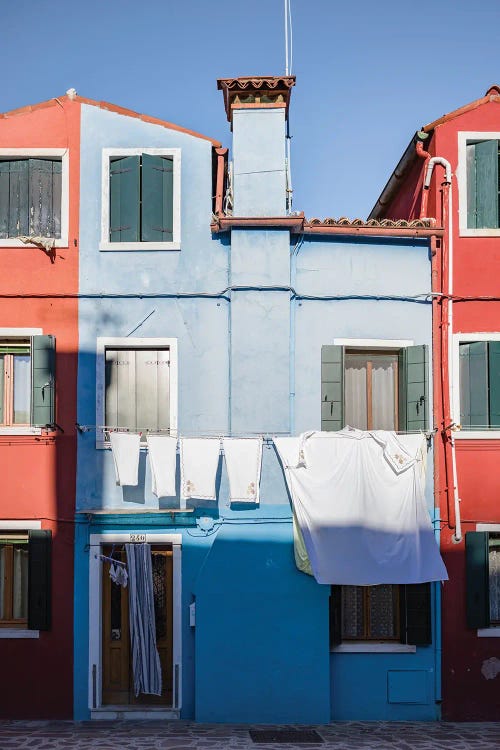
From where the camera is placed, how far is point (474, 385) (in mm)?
13039

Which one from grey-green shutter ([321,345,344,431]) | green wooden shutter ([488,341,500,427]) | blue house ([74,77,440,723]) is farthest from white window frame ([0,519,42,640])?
green wooden shutter ([488,341,500,427])

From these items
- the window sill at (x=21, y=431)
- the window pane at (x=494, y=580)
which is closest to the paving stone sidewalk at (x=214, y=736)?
the window pane at (x=494, y=580)

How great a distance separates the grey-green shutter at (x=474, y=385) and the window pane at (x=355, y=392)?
4.69 feet

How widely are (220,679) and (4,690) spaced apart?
3072 mm

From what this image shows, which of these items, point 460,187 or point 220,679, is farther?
point 460,187

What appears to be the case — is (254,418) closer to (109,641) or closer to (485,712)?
(109,641)

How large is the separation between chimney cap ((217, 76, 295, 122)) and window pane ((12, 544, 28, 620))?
285 inches

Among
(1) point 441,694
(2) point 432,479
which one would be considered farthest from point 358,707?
(2) point 432,479

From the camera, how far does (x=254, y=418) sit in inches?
499

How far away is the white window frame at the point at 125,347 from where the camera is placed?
12.8 metres

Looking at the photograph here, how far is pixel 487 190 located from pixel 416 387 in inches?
127

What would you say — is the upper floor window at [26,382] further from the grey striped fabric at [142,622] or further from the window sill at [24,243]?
the grey striped fabric at [142,622]

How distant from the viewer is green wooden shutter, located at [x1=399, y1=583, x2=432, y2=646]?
1254cm

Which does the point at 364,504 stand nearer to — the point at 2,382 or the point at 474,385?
the point at 474,385
